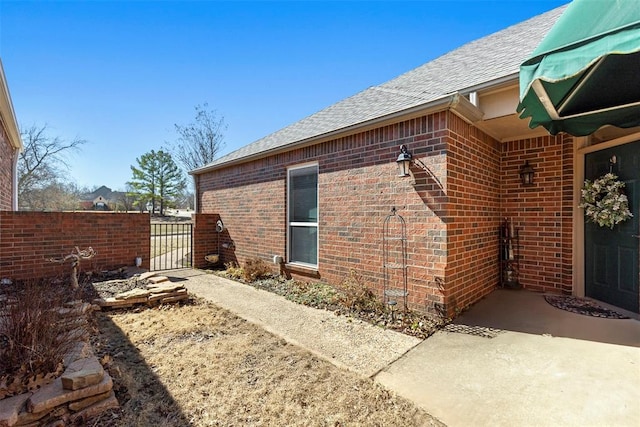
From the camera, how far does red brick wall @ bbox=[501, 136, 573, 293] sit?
457cm

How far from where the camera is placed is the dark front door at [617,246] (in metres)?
3.76

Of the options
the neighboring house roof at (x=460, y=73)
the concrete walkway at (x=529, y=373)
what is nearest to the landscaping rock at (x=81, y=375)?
the concrete walkway at (x=529, y=373)

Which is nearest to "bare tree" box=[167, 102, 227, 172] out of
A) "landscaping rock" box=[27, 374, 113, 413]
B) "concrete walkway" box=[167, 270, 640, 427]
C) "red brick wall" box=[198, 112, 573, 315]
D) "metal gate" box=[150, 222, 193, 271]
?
"metal gate" box=[150, 222, 193, 271]

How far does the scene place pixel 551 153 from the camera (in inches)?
183

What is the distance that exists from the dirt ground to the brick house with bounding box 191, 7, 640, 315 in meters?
1.97

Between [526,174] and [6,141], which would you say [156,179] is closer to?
[6,141]

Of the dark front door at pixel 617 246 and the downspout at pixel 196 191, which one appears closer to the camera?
the dark front door at pixel 617 246

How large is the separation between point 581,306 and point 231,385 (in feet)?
15.7

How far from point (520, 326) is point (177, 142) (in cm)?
2534

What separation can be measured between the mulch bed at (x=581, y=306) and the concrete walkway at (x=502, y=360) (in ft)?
0.45

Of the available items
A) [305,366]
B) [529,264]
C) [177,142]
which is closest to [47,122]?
[177,142]

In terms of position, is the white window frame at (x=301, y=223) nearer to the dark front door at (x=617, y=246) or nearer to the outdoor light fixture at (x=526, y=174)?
the outdoor light fixture at (x=526, y=174)

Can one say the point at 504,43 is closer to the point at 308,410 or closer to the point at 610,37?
the point at 610,37

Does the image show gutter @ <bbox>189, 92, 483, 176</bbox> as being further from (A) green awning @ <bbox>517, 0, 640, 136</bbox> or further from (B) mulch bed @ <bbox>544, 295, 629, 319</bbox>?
(B) mulch bed @ <bbox>544, 295, 629, 319</bbox>
